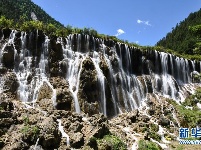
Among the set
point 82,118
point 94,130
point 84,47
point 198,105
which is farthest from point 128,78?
point 94,130

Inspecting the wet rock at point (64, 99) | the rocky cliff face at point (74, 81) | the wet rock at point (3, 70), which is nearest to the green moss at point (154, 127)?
the rocky cliff face at point (74, 81)

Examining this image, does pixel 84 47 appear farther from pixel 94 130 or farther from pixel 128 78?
pixel 94 130

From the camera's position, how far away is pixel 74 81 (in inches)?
1120

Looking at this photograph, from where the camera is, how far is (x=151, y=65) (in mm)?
37281

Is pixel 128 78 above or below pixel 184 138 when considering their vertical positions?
above

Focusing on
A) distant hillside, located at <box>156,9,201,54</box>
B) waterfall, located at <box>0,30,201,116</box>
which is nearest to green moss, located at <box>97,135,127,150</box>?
waterfall, located at <box>0,30,201,116</box>

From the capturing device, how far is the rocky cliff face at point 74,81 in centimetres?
2292

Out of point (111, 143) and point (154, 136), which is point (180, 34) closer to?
point (154, 136)

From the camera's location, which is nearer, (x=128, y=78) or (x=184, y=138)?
(x=184, y=138)

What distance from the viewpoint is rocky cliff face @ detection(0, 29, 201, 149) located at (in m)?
22.9

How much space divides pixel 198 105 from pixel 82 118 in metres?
17.3

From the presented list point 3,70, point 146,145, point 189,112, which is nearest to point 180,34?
point 189,112

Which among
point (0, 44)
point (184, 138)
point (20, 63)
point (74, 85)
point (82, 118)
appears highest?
point (0, 44)

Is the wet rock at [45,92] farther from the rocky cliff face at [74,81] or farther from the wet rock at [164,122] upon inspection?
the wet rock at [164,122]
